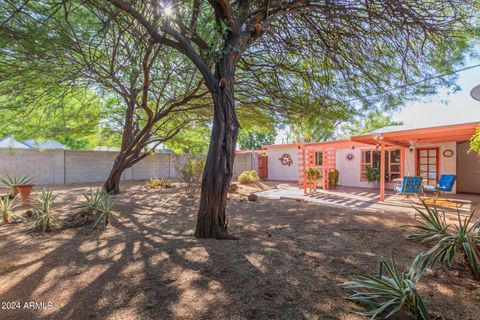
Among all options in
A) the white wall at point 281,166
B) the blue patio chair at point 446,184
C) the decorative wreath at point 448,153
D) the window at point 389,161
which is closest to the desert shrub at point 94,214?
the blue patio chair at point 446,184

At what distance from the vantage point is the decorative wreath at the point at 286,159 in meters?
16.1

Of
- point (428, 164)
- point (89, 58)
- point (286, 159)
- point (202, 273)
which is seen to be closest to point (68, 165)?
point (89, 58)

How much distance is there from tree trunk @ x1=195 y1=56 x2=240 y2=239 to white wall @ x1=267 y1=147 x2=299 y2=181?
1258 cm

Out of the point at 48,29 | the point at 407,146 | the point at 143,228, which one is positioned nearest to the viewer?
the point at 48,29

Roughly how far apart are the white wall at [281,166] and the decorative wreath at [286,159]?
0.49 ft

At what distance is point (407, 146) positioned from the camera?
10.7 m

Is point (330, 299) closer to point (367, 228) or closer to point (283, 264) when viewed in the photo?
point (283, 264)

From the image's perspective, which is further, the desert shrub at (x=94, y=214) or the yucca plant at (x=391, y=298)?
the desert shrub at (x=94, y=214)

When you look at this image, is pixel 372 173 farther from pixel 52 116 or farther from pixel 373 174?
pixel 52 116

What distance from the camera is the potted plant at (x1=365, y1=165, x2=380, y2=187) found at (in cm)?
1166

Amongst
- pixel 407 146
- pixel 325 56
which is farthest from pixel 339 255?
pixel 407 146

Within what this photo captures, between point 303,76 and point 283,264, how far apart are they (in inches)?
170

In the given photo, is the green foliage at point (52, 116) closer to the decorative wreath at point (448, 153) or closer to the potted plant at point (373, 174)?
the potted plant at point (373, 174)

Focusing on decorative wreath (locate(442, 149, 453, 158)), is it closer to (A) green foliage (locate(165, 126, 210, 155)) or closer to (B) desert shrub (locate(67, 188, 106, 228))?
(A) green foliage (locate(165, 126, 210, 155))
